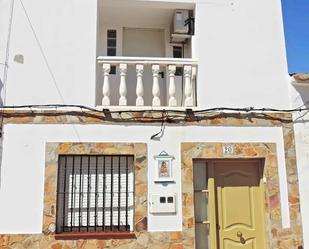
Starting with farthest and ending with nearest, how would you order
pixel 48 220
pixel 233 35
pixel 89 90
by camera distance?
1. pixel 233 35
2. pixel 89 90
3. pixel 48 220

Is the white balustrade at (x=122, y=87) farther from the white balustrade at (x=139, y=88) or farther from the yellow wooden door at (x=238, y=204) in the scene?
the yellow wooden door at (x=238, y=204)

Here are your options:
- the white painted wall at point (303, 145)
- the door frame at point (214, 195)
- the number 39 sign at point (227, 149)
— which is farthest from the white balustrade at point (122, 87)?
the white painted wall at point (303, 145)

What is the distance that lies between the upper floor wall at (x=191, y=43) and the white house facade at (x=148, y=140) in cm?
2

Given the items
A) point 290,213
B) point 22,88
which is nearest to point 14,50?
point 22,88

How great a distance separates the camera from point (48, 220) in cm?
608

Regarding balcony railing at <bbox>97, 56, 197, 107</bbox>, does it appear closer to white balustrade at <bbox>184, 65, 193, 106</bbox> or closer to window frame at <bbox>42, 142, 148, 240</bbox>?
white balustrade at <bbox>184, 65, 193, 106</bbox>

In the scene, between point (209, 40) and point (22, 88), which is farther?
point (209, 40)

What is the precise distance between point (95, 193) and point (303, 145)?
3.65 meters

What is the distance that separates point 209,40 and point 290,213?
3.27m

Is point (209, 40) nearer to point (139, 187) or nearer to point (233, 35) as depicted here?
point (233, 35)

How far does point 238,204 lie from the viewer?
6672mm

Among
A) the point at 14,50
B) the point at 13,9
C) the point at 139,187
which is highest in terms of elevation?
the point at 13,9

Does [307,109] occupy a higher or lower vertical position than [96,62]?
lower

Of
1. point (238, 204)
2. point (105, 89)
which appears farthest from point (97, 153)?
point (238, 204)
